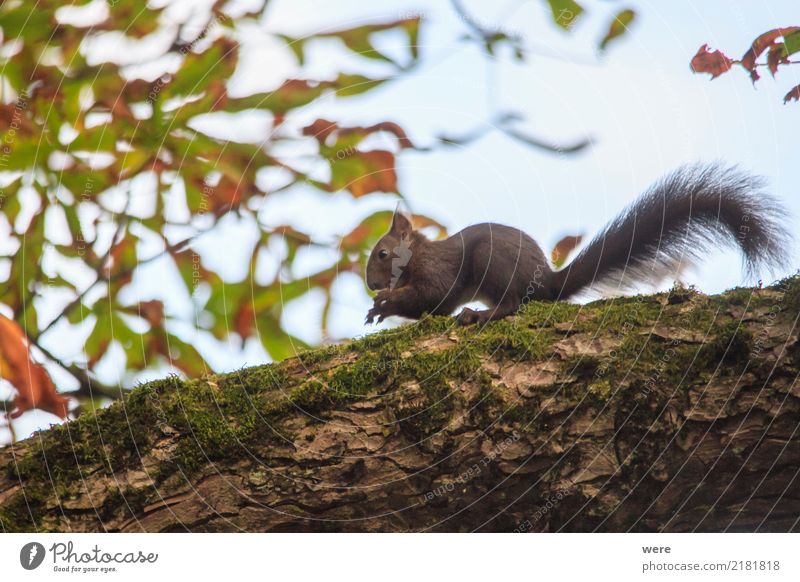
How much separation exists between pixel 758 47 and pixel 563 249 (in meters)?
0.71

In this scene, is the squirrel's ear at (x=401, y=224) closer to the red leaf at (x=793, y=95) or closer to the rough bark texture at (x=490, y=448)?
the rough bark texture at (x=490, y=448)

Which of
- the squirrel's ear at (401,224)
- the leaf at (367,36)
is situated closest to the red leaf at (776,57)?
the leaf at (367,36)

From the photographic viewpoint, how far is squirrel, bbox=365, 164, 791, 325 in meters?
1.77

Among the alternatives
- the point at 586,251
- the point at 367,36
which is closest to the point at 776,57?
the point at 586,251

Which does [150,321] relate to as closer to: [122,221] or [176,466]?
[122,221]

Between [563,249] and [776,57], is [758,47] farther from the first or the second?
[563,249]

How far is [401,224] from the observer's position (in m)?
2.38

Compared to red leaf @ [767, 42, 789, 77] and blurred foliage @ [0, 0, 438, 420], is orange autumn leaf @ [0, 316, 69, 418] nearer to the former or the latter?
blurred foliage @ [0, 0, 438, 420]

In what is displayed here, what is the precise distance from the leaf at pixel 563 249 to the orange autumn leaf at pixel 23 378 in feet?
4.39

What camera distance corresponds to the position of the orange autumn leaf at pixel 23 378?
156 cm

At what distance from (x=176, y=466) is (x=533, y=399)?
0.71m
